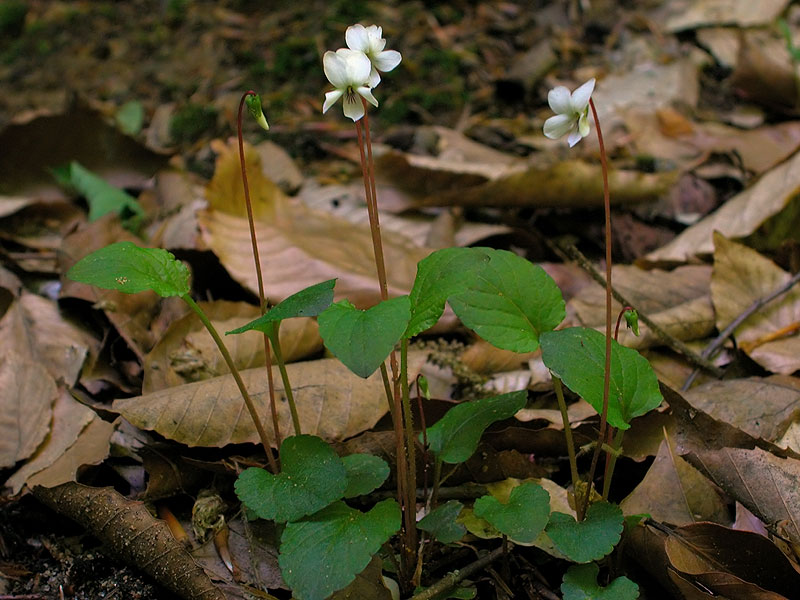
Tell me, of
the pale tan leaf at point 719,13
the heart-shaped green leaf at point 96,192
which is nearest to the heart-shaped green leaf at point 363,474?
the heart-shaped green leaf at point 96,192

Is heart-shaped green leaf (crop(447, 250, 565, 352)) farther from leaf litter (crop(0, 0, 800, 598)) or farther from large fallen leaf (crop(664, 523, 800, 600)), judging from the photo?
large fallen leaf (crop(664, 523, 800, 600))

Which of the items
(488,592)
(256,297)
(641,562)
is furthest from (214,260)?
(641,562)

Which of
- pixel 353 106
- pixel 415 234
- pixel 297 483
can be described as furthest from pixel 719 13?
pixel 297 483

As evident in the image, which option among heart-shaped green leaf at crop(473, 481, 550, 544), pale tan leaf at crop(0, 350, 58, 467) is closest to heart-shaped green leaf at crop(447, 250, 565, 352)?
heart-shaped green leaf at crop(473, 481, 550, 544)

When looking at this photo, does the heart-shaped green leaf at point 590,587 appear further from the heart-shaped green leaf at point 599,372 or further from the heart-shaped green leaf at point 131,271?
the heart-shaped green leaf at point 131,271

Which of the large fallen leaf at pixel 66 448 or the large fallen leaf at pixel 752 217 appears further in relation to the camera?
the large fallen leaf at pixel 752 217

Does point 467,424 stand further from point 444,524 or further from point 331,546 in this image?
point 331,546

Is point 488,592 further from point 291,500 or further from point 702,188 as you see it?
point 702,188
